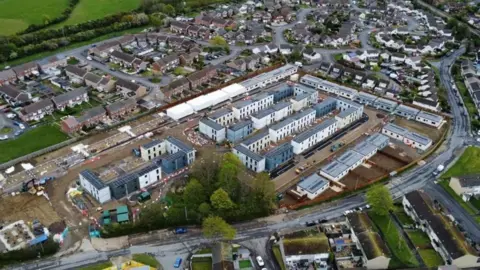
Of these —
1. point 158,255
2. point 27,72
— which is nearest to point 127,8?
point 27,72

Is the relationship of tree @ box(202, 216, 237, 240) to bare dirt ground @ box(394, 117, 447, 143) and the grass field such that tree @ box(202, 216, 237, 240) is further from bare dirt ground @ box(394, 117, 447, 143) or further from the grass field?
Result: the grass field

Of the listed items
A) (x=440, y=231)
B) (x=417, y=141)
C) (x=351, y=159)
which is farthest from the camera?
(x=417, y=141)

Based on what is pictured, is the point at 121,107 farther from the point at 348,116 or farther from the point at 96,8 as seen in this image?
the point at 96,8

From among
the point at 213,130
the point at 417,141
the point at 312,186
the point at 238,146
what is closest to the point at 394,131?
the point at 417,141

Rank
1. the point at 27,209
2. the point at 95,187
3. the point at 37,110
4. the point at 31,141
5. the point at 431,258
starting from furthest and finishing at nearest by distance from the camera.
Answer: the point at 37,110
the point at 31,141
the point at 95,187
the point at 27,209
the point at 431,258

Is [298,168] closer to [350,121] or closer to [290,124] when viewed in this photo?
[290,124]

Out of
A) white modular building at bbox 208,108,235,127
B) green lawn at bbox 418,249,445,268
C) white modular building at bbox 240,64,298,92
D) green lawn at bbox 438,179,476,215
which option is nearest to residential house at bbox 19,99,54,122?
white modular building at bbox 208,108,235,127
